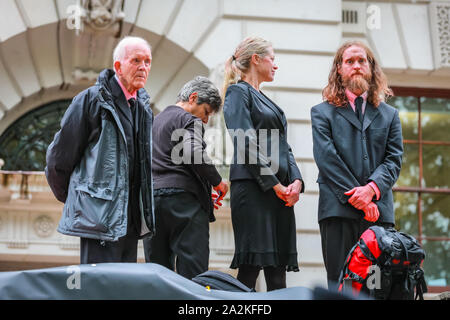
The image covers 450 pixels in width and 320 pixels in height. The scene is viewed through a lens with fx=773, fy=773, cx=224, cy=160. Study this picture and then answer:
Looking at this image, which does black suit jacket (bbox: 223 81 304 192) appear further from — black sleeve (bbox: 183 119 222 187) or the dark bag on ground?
the dark bag on ground

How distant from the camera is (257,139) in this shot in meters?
5.11

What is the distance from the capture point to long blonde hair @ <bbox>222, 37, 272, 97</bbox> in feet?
17.3

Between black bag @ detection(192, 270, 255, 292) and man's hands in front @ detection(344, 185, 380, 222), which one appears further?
man's hands in front @ detection(344, 185, 380, 222)

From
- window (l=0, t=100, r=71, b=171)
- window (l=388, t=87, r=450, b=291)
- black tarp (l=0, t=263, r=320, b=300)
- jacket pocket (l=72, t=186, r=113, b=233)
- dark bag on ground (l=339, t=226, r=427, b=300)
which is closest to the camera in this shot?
black tarp (l=0, t=263, r=320, b=300)

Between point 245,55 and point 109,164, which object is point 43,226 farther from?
point 109,164

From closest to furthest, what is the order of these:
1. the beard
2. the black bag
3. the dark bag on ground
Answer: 1. the black bag
2. the dark bag on ground
3. the beard

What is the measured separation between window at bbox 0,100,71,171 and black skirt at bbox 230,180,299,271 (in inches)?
168

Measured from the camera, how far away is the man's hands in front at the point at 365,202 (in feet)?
15.9

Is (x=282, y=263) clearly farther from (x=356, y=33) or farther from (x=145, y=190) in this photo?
(x=356, y=33)

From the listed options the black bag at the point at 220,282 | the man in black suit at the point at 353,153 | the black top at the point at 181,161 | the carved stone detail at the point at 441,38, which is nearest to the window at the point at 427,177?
the carved stone detail at the point at 441,38

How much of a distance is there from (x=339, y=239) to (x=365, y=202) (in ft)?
0.96

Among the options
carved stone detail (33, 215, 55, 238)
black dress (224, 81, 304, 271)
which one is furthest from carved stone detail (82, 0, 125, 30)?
black dress (224, 81, 304, 271)

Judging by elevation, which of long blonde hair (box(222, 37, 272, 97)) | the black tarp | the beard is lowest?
the black tarp
